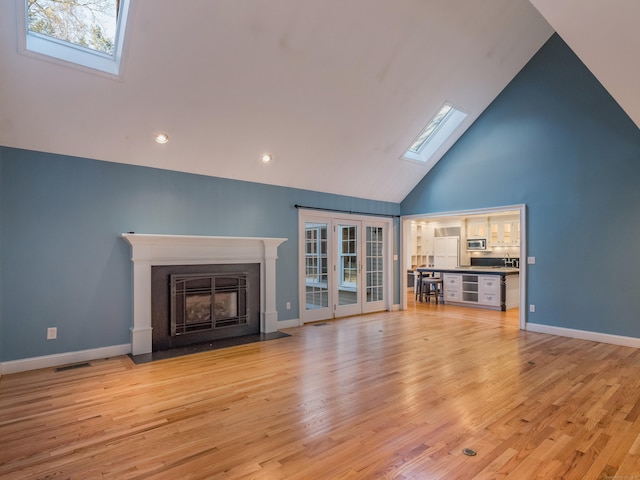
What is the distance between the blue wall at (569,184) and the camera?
4.85 m

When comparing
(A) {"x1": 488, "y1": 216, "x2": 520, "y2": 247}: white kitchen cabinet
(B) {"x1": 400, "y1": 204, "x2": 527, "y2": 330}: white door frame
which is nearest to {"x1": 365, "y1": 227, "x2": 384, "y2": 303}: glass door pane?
(B) {"x1": 400, "y1": 204, "x2": 527, "y2": 330}: white door frame

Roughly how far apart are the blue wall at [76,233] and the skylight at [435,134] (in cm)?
378

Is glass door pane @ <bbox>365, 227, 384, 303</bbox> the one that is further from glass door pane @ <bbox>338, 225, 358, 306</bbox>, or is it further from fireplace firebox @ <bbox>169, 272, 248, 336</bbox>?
fireplace firebox @ <bbox>169, 272, 248, 336</bbox>

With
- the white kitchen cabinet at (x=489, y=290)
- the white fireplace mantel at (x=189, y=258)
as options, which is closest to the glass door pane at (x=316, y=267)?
the white fireplace mantel at (x=189, y=258)

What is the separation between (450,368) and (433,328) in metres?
2.04

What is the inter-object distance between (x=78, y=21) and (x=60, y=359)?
3.47m

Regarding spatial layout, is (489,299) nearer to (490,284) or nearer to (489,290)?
(489,290)

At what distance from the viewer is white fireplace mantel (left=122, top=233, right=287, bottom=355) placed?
4.32 m

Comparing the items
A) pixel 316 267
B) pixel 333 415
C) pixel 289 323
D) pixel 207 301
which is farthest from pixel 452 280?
pixel 333 415

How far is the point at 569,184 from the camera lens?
532 cm

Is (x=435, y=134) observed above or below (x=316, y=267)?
above

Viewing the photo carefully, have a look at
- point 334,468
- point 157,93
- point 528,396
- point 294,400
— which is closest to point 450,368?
point 528,396

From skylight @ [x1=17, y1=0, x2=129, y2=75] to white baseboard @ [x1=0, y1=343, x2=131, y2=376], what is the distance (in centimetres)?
305

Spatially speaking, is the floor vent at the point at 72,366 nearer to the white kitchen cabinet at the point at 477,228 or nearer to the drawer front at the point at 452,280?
the drawer front at the point at 452,280
